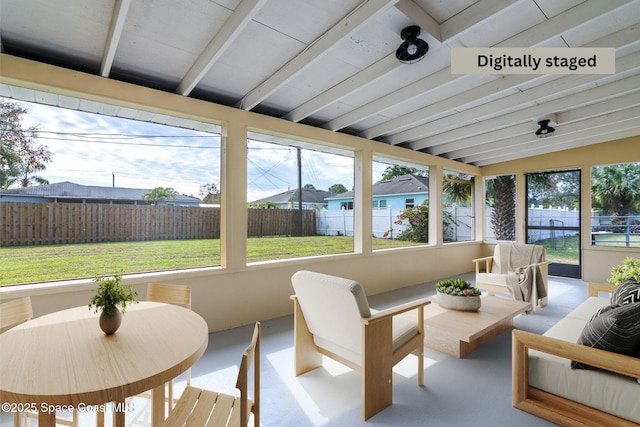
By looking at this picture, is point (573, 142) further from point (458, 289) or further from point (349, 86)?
point (349, 86)

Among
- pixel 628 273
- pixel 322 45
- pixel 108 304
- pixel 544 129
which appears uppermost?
Answer: pixel 322 45

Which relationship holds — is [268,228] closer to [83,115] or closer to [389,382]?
[83,115]

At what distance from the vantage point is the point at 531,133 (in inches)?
199

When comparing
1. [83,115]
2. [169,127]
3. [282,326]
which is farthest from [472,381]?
[83,115]

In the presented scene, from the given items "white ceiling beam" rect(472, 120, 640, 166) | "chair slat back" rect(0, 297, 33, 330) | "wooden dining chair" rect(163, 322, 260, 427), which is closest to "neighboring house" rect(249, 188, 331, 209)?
"chair slat back" rect(0, 297, 33, 330)

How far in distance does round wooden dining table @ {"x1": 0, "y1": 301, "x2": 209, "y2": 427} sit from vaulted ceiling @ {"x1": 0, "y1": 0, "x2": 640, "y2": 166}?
6.17 ft

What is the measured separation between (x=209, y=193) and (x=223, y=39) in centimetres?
174

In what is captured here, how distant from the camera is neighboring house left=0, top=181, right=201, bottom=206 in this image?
255 centimetres

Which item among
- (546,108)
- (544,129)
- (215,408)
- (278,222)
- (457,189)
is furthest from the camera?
(457,189)

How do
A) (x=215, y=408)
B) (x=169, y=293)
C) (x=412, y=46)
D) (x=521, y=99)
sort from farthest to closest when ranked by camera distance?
1. (x=521, y=99)
2. (x=412, y=46)
3. (x=169, y=293)
4. (x=215, y=408)

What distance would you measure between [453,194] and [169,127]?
19.3 feet

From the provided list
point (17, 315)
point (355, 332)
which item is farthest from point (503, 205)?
point (17, 315)

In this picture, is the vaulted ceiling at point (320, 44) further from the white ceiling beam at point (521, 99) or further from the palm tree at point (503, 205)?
the palm tree at point (503, 205)

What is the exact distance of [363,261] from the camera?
4.72m
